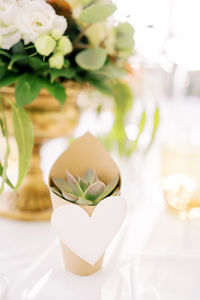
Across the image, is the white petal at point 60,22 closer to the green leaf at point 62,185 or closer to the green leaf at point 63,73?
the green leaf at point 63,73

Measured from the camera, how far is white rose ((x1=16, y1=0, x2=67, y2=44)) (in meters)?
0.49

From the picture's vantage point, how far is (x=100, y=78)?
25.1 inches

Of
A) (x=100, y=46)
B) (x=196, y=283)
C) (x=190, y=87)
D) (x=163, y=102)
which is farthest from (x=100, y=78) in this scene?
(x=190, y=87)

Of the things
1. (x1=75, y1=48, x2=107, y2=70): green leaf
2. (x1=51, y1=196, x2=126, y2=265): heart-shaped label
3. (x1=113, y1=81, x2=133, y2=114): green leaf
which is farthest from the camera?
(x1=113, y1=81, x2=133, y2=114): green leaf

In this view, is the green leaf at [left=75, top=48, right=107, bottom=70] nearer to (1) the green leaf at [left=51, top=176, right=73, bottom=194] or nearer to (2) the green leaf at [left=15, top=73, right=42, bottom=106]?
(2) the green leaf at [left=15, top=73, right=42, bottom=106]

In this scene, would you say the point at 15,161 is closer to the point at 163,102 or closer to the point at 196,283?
the point at 196,283

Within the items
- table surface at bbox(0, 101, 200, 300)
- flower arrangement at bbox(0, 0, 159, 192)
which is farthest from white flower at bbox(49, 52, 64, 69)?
table surface at bbox(0, 101, 200, 300)

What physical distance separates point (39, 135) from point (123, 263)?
0.29 m

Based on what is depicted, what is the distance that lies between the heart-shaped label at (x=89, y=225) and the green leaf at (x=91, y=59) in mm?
244

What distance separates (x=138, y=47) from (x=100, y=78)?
0.13m

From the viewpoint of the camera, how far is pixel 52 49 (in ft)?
1.62

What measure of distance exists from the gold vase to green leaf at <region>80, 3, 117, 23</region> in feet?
0.43

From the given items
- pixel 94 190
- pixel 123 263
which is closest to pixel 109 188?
pixel 94 190

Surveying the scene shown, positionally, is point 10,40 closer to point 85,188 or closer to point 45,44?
point 45,44
